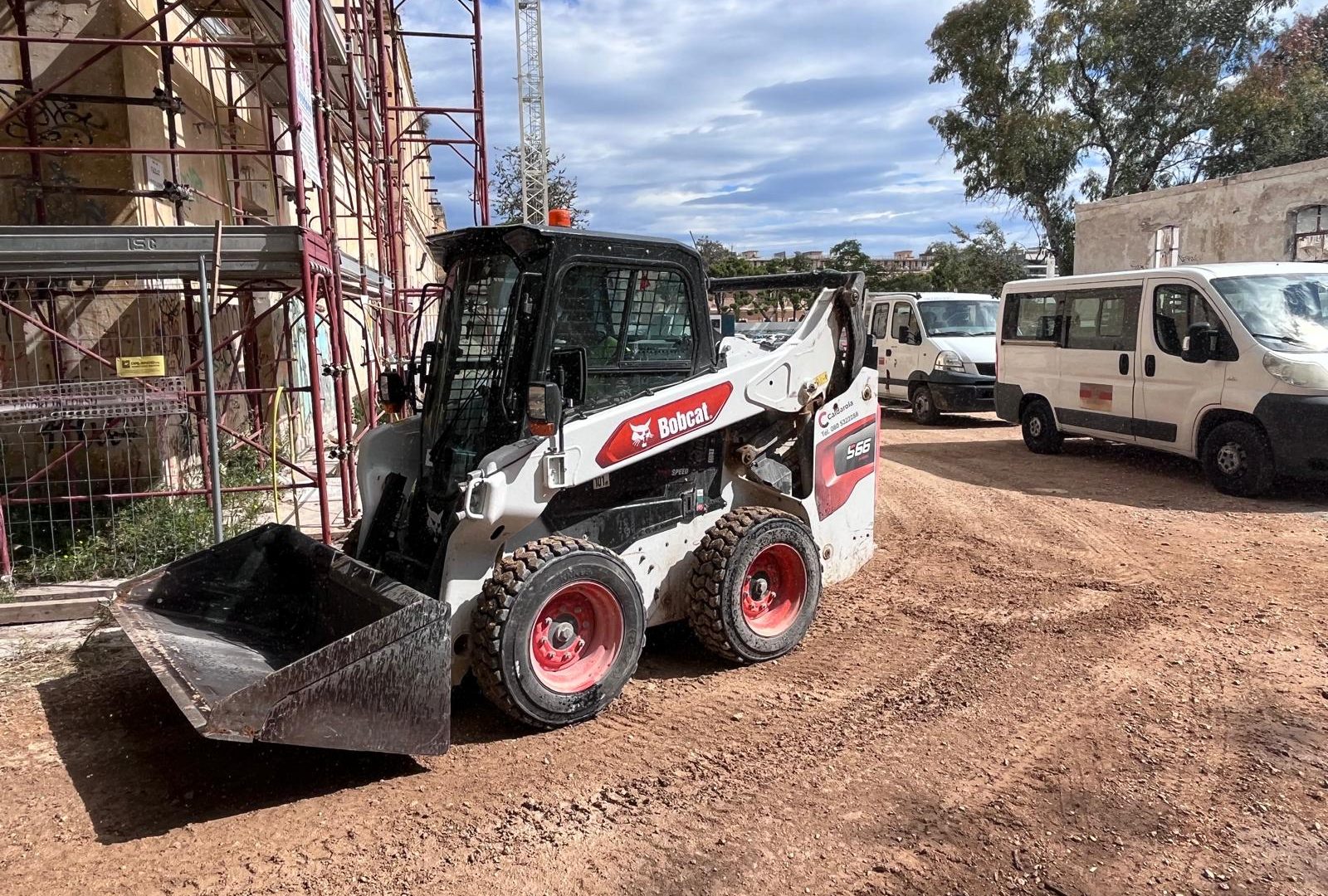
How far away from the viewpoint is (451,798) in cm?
351

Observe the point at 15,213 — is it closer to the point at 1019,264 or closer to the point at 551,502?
the point at 551,502

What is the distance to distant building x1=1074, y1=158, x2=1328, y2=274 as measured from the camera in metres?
16.9

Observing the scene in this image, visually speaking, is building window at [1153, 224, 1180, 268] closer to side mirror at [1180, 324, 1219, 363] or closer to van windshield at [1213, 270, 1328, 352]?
van windshield at [1213, 270, 1328, 352]

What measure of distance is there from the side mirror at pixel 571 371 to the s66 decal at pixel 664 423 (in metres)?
0.25

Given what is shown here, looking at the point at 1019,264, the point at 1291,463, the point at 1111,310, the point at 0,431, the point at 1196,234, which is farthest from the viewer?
the point at 1019,264

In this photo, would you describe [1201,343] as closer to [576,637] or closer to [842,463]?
[842,463]

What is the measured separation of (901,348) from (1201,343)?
6.60 meters

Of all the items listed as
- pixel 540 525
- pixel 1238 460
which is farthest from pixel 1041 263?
pixel 540 525

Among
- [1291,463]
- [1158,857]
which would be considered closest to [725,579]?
[1158,857]

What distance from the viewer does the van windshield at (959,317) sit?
14445 mm

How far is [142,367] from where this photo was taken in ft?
20.3

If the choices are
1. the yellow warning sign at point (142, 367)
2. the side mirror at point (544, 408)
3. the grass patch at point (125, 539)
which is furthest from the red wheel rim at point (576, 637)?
the yellow warning sign at point (142, 367)

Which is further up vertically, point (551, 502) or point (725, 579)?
point (551, 502)

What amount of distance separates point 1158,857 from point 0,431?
7.57 m
